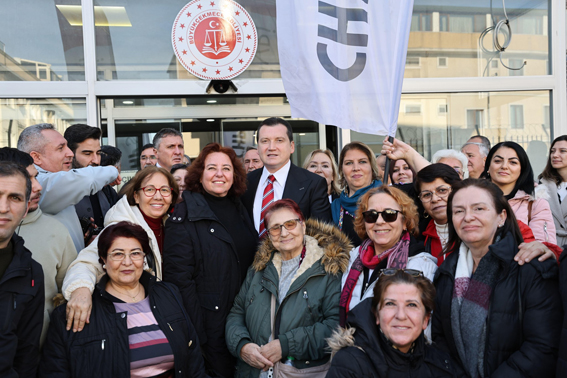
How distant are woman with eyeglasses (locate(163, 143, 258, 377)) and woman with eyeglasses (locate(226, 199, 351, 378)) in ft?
0.44

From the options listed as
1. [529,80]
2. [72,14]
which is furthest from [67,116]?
[529,80]

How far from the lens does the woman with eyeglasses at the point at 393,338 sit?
8.21ft

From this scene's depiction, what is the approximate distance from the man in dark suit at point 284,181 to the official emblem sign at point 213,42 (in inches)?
136

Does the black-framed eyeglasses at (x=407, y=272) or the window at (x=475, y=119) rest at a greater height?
the window at (x=475, y=119)

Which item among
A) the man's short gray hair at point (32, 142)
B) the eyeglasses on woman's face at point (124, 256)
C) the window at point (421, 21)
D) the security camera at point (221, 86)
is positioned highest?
the window at point (421, 21)

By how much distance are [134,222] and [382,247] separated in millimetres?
1724

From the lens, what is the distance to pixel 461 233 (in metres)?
2.64

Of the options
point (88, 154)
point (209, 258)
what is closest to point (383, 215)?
point (209, 258)

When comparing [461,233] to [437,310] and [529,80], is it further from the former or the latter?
[529,80]

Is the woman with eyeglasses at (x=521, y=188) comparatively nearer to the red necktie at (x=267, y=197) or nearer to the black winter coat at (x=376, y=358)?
the black winter coat at (x=376, y=358)

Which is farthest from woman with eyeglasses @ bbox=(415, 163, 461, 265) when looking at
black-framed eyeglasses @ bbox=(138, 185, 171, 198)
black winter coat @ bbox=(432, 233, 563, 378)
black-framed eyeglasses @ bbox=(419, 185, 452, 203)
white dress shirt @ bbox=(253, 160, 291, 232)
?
black-framed eyeglasses @ bbox=(138, 185, 171, 198)

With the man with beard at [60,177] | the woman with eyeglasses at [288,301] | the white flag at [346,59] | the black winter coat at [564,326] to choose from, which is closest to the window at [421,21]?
the white flag at [346,59]

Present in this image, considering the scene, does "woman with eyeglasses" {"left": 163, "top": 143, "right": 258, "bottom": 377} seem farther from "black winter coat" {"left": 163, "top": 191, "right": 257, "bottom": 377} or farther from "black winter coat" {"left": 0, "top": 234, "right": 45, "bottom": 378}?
"black winter coat" {"left": 0, "top": 234, "right": 45, "bottom": 378}

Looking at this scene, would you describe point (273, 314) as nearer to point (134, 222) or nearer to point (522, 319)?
point (134, 222)
